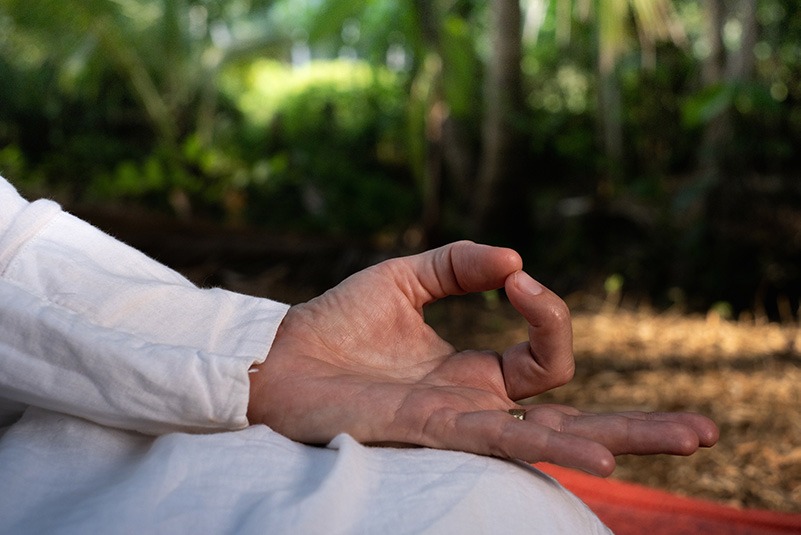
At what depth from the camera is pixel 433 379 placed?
83cm

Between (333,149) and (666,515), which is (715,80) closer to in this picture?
(666,515)

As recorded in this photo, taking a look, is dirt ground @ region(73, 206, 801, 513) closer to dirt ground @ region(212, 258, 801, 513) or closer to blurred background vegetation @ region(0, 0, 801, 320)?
dirt ground @ region(212, 258, 801, 513)

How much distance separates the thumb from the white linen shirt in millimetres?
139

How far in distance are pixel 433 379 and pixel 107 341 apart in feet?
1.12

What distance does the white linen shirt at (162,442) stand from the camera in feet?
1.89

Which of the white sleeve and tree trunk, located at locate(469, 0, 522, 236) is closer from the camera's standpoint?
the white sleeve

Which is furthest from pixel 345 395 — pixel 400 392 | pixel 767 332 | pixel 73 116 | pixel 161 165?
pixel 73 116

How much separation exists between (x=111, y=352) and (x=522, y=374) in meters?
0.42

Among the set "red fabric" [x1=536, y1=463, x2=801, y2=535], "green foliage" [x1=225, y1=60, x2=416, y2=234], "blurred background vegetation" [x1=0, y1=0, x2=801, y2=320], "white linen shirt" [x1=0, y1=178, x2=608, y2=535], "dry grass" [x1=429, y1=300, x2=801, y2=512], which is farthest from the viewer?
"green foliage" [x1=225, y1=60, x2=416, y2=234]

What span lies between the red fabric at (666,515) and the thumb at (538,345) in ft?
1.42

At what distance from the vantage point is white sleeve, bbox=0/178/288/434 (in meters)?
0.66

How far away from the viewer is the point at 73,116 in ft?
23.0

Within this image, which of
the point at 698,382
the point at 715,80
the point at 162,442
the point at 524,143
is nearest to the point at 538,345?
the point at 162,442

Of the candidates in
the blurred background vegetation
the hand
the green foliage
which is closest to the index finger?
the hand
